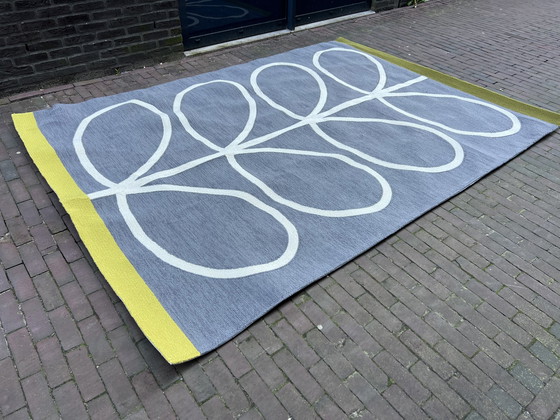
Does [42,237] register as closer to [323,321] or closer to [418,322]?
[323,321]

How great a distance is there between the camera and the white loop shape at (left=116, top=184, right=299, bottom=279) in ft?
8.95

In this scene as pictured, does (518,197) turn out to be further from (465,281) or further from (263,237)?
(263,237)

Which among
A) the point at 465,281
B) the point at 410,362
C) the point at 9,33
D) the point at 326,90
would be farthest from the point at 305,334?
the point at 9,33

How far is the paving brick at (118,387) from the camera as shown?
6.86ft

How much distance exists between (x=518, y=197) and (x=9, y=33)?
16.2ft

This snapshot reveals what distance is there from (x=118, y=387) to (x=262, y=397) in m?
0.73

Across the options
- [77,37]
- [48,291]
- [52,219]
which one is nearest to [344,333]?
[48,291]

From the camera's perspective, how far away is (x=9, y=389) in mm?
2121

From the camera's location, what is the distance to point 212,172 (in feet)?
11.6

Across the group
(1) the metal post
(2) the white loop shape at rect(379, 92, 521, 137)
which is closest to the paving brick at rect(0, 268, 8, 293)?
(2) the white loop shape at rect(379, 92, 521, 137)

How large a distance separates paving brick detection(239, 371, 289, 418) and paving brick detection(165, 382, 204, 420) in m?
0.26

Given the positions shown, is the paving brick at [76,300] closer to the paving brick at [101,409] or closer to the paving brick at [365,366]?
the paving brick at [101,409]

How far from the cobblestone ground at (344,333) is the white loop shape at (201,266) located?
0.30m

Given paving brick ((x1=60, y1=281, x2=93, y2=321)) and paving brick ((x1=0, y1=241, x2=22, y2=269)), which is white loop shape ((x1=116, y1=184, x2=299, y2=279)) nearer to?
paving brick ((x1=60, y1=281, x2=93, y2=321))
